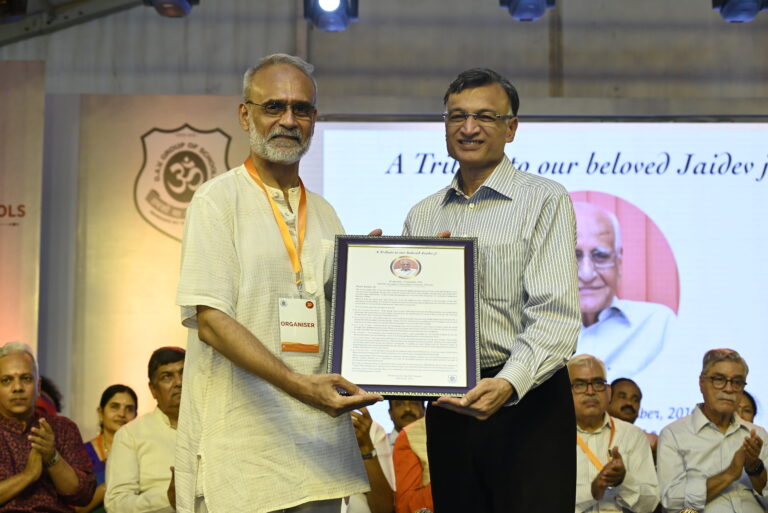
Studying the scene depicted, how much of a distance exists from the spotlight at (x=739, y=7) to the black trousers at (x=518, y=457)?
4.65m

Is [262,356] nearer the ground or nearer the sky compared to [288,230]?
nearer the ground

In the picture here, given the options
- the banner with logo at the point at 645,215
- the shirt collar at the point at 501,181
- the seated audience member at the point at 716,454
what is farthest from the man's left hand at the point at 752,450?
the shirt collar at the point at 501,181

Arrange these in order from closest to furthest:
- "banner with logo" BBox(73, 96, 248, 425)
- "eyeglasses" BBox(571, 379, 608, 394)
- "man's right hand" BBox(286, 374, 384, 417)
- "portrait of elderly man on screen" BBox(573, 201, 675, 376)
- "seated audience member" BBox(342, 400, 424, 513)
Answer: "man's right hand" BBox(286, 374, 384, 417), "seated audience member" BBox(342, 400, 424, 513), "eyeglasses" BBox(571, 379, 608, 394), "portrait of elderly man on screen" BBox(573, 201, 675, 376), "banner with logo" BBox(73, 96, 248, 425)

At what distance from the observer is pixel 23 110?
6.81 meters

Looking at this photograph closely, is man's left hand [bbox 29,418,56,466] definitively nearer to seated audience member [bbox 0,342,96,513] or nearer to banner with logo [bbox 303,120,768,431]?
seated audience member [bbox 0,342,96,513]

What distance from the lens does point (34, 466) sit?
179 inches

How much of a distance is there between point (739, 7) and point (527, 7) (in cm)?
140

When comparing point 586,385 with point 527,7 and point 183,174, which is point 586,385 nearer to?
point 527,7

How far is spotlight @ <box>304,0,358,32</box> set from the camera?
6594mm

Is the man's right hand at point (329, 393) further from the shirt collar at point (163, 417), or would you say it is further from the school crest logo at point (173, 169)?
the school crest logo at point (173, 169)

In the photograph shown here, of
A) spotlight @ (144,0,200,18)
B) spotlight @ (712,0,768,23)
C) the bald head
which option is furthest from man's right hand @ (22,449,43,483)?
spotlight @ (712,0,768,23)

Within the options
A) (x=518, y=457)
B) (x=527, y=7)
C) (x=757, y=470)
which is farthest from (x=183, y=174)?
(x=518, y=457)

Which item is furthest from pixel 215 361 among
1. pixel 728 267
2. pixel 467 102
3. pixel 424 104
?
pixel 728 267

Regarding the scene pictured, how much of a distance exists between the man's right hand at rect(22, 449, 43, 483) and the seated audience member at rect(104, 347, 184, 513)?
1.14 feet
